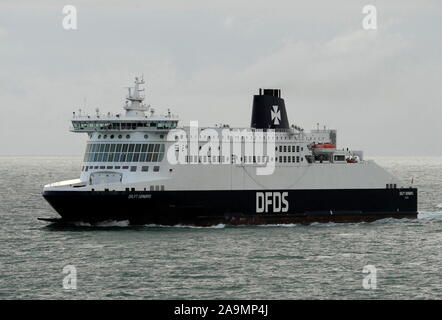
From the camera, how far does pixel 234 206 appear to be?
47250 mm

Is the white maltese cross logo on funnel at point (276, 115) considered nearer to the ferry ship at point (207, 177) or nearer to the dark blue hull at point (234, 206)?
the ferry ship at point (207, 177)

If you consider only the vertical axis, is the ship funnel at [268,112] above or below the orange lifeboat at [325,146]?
above

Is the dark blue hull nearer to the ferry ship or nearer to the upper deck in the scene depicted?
the ferry ship

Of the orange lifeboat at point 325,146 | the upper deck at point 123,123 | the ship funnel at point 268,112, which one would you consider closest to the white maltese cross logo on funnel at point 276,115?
the ship funnel at point 268,112

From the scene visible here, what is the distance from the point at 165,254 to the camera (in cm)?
3734

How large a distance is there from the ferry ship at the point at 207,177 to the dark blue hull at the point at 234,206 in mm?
52

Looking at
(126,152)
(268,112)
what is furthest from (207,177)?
(268,112)

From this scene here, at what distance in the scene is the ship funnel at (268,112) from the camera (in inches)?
2056

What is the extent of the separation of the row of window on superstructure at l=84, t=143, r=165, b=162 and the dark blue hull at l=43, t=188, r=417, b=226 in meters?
2.22

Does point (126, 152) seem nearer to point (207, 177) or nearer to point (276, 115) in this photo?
point (207, 177)

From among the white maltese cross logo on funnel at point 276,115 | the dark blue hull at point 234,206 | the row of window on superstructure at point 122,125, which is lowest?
the dark blue hull at point 234,206
